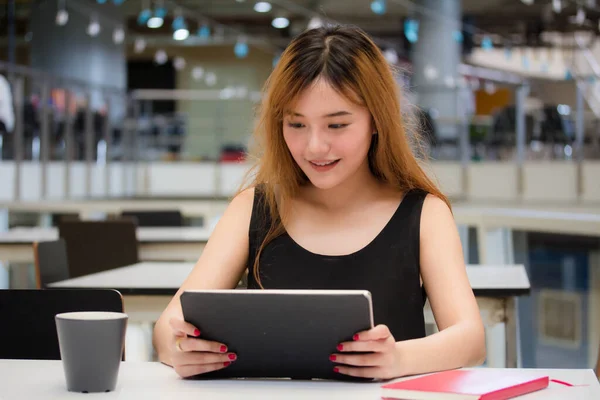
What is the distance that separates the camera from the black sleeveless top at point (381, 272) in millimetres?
1500

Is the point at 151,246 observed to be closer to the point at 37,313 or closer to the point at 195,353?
the point at 37,313

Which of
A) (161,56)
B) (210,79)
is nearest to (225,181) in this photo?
(161,56)

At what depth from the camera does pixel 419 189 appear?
1605 millimetres

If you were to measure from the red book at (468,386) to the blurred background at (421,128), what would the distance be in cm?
70

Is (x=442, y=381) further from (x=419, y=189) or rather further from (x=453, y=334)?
(x=419, y=189)

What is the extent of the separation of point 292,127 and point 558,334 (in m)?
3.19

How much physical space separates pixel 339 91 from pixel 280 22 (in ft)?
46.4

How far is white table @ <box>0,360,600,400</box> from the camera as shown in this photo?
3.27ft

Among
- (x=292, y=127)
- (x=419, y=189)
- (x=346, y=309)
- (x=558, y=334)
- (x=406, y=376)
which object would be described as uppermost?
(x=292, y=127)

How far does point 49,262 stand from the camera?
222 cm

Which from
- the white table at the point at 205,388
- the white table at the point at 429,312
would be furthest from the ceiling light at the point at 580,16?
the white table at the point at 205,388

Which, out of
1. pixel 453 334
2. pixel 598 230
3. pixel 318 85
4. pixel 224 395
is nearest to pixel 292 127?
pixel 318 85

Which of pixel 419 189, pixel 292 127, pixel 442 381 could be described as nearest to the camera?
pixel 442 381

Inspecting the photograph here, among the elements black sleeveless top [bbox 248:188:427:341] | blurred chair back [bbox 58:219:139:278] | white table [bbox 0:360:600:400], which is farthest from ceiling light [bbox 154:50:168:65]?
white table [bbox 0:360:600:400]
